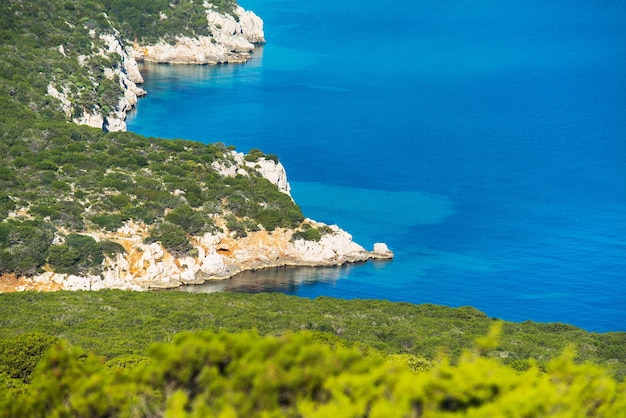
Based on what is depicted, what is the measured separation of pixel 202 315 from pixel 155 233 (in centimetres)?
1837

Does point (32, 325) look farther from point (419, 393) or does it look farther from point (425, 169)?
point (425, 169)

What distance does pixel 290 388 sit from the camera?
2145 cm

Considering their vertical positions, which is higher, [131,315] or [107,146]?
[107,146]

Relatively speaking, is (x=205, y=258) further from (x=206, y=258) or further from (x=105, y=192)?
(x=105, y=192)

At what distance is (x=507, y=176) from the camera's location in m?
89.6

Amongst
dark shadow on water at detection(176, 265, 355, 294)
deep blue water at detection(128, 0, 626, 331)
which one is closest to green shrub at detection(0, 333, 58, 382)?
dark shadow on water at detection(176, 265, 355, 294)

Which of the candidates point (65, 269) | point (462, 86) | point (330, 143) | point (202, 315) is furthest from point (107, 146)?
point (462, 86)

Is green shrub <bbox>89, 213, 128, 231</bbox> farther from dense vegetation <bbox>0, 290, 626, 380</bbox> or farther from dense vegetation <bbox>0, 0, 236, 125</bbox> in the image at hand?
dense vegetation <bbox>0, 0, 236, 125</bbox>

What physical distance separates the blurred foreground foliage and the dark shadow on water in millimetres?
42465

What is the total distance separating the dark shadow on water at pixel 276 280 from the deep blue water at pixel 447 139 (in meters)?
0.18

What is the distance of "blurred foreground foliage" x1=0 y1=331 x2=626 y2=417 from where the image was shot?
65.1 ft

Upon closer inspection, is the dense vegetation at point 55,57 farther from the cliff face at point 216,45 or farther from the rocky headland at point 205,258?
the rocky headland at point 205,258

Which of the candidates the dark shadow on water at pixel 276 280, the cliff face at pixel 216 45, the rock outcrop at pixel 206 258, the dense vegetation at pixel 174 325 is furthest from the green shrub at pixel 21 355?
the cliff face at pixel 216 45

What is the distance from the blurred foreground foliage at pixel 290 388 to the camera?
19.8 meters
